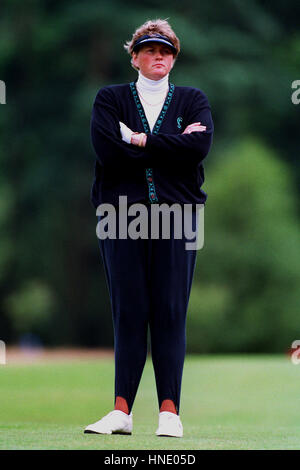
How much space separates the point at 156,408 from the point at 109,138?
277 centimetres

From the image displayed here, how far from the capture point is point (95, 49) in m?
18.3

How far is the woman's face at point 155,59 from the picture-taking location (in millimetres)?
3748

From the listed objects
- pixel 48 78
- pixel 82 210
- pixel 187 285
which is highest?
pixel 48 78

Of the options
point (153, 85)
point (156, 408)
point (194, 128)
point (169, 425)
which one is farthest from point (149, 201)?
point (156, 408)

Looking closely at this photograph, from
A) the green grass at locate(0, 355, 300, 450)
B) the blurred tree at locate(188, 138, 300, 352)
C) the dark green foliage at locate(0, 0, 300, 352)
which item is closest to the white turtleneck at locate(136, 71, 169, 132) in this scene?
the green grass at locate(0, 355, 300, 450)

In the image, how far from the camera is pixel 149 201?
365 cm

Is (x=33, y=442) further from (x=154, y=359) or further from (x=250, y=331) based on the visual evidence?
(x=250, y=331)

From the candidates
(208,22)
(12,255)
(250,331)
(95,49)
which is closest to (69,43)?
(95,49)

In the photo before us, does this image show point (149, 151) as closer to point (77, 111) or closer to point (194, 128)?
point (194, 128)

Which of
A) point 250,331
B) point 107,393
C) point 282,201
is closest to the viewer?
point 107,393

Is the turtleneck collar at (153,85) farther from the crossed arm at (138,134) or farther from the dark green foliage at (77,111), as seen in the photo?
the dark green foliage at (77,111)

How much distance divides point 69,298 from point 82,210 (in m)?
1.76

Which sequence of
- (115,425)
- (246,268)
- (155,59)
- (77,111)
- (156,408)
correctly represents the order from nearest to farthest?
(115,425), (155,59), (156,408), (246,268), (77,111)

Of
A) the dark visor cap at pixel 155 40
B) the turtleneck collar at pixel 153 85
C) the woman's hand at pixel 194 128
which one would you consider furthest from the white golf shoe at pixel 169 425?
the dark visor cap at pixel 155 40
